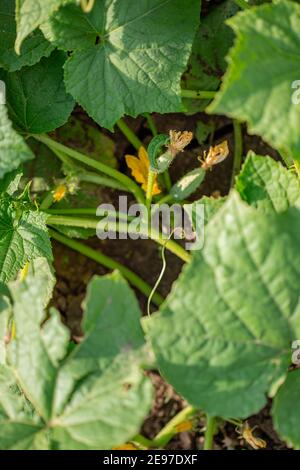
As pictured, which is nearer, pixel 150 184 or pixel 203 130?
pixel 150 184

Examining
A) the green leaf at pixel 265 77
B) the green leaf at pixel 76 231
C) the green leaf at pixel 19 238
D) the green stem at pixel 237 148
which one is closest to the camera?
the green leaf at pixel 265 77

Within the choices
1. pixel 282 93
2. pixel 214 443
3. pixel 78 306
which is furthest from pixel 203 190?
pixel 282 93

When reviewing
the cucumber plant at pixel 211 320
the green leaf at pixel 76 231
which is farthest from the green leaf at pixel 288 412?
the green leaf at pixel 76 231

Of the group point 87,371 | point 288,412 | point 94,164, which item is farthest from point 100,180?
point 288,412

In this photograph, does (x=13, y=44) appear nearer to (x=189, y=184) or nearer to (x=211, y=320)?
(x=189, y=184)

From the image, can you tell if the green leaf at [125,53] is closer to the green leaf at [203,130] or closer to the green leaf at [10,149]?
the green leaf at [10,149]
